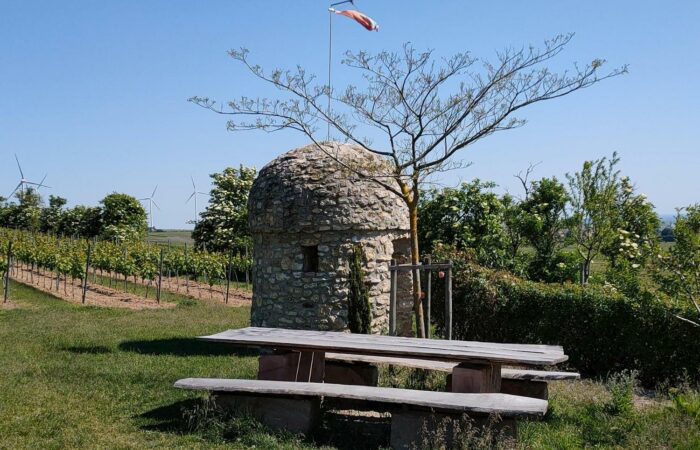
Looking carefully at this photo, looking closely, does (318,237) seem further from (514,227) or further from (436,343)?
(514,227)

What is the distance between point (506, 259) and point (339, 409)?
1128cm

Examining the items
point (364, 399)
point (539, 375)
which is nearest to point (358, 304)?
point (539, 375)

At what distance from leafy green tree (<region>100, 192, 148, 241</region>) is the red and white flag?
1483 inches

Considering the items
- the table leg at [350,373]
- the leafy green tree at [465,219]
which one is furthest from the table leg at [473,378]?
the leafy green tree at [465,219]

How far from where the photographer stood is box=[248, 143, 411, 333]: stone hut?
491 inches

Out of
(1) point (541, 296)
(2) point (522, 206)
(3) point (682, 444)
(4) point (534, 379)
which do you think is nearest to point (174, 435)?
(4) point (534, 379)

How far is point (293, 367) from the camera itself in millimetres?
8492

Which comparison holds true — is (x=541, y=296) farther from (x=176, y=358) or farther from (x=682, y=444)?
(x=176, y=358)

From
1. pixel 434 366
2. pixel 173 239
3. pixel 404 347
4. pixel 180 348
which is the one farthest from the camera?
pixel 173 239

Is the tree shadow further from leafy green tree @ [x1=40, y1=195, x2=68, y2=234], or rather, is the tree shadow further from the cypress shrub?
leafy green tree @ [x1=40, y1=195, x2=68, y2=234]

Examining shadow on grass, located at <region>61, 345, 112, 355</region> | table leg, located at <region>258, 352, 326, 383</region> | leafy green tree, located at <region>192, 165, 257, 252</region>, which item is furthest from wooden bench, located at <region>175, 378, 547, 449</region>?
leafy green tree, located at <region>192, 165, 257, 252</region>

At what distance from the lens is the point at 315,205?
1251cm

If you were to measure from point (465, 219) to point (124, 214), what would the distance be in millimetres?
35972

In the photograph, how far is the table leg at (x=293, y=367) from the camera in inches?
332
